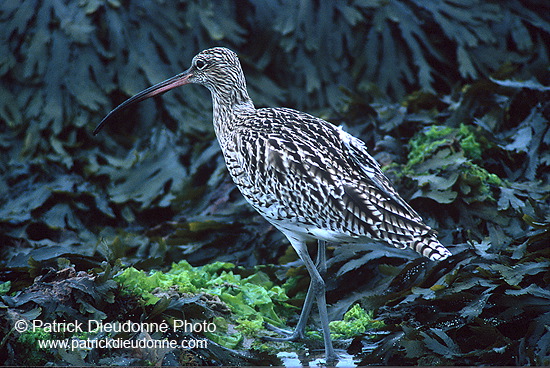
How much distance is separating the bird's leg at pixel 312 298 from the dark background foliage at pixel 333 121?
0.24m

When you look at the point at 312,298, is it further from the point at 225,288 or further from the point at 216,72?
the point at 216,72

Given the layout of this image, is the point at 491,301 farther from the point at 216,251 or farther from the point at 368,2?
the point at 368,2

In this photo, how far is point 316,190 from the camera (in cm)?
421

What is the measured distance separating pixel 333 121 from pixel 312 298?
8.23 ft

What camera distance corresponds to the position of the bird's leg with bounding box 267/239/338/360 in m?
4.17

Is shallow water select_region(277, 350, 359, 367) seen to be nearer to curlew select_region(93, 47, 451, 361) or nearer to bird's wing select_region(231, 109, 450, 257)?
curlew select_region(93, 47, 451, 361)

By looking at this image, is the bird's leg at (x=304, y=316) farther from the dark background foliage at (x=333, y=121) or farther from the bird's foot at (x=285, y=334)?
the dark background foliage at (x=333, y=121)

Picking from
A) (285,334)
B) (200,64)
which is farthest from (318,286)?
(200,64)

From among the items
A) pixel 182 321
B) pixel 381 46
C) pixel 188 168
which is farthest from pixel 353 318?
pixel 381 46

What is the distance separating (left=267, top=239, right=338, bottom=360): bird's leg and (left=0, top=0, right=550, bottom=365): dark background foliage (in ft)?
0.77

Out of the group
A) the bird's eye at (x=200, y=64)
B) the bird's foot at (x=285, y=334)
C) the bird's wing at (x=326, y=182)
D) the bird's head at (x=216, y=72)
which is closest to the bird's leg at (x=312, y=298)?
the bird's foot at (x=285, y=334)

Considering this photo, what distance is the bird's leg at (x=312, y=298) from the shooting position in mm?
4172

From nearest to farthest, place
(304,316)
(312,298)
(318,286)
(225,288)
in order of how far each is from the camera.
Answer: (318,286)
(304,316)
(312,298)
(225,288)

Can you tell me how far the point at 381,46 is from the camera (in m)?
7.50
